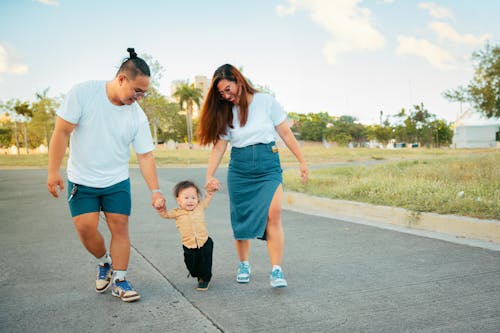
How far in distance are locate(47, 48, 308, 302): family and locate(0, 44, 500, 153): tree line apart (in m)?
17.6

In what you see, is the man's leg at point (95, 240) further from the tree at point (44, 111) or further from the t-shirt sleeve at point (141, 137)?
the tree at point (44, 111)

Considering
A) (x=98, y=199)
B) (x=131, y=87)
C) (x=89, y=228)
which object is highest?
(x=131, y=87)

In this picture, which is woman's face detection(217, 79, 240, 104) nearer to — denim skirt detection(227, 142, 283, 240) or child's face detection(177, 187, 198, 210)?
denim skirt detection(227, 142, 283, 240)

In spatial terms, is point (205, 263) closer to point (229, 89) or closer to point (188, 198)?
point (188, 198)

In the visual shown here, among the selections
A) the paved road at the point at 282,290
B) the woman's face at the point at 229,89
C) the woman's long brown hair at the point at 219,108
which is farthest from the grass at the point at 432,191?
the woman's face at the point at 229,89

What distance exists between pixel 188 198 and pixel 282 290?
111 cm

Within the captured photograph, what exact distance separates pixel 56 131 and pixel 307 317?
2.32 metres

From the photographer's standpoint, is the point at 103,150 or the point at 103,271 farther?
the point at 103,271

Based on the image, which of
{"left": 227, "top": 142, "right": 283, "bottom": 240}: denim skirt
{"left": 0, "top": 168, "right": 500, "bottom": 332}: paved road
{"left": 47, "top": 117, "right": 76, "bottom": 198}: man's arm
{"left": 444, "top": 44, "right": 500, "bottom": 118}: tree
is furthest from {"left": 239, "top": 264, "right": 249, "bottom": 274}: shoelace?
{"left": 444, "top": 44, "right": 500, "bottom": 118}: tree

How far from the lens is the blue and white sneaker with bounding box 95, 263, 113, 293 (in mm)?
4148

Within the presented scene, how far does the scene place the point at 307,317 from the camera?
3.44m

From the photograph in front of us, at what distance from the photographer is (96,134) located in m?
3.84

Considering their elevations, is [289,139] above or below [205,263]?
above

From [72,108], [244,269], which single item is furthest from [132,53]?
[244,269]
